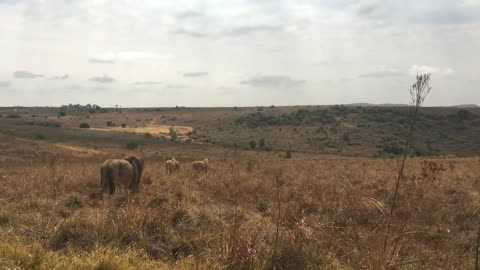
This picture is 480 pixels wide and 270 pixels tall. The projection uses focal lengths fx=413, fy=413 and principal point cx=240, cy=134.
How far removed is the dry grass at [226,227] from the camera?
18.1 feet

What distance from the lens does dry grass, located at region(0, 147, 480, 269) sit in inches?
217

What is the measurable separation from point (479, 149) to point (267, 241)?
59098 millimetres

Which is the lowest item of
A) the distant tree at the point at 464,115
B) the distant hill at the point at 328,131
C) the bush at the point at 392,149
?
the bush at the point at 392,149

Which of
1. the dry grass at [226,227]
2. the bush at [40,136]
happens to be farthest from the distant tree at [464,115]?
the dry grass at [226,227]

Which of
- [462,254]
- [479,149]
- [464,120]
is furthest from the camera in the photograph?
[464,120]

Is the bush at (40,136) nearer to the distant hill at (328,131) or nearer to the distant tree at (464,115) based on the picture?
the distant hill at (328,131)

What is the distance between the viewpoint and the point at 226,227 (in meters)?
7.16

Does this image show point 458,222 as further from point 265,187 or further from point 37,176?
point 37,176

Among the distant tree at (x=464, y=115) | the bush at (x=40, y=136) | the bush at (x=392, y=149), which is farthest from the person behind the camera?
the distant tree at (x=464, y=115)

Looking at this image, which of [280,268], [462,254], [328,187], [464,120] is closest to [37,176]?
[328,187]

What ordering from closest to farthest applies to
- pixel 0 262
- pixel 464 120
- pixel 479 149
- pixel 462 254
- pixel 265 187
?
pixel 0 262
pixel 462 254
pixel 265 187
pixel 479 149
pixel 464 120

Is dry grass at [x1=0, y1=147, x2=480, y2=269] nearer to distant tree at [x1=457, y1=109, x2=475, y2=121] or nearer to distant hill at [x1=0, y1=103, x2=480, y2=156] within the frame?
distant hill at [x1=0, y1=103, x2=480, y2=156]

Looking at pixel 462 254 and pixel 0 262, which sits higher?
pixel 0 262

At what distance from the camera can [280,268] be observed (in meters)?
5.54
